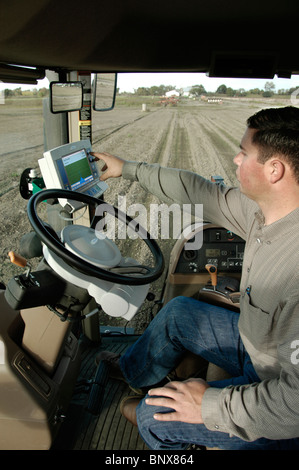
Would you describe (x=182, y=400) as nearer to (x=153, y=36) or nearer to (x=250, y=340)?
(x=250, y=340)

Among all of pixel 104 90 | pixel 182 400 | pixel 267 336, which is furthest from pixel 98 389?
pixel 104 90

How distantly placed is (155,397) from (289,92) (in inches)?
63.3

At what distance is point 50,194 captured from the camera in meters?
1.40

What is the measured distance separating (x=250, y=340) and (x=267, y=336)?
0.13m

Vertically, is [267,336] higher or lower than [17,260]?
lower

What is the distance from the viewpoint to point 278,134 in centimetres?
132

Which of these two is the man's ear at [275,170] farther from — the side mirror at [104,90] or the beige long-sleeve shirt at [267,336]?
the side mirror at [104,90]

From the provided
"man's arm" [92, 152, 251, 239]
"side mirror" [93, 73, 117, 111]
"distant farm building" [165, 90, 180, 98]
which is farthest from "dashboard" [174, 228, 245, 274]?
"side mirror" [93, 73, 117, 111]

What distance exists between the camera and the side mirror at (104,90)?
1.98 meters

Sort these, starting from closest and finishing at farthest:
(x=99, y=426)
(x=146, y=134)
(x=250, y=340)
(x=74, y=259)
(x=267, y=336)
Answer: (x=74, y=259) < (x=267, y=336) < (x=250, y=340) < (x=99, y=426) < (x=146, y=134)

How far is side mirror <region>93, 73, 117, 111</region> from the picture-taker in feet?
6.48

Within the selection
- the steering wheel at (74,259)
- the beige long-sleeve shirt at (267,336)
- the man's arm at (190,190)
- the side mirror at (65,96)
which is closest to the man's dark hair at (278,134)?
the beige long-sleeve shirt at (267,336)
